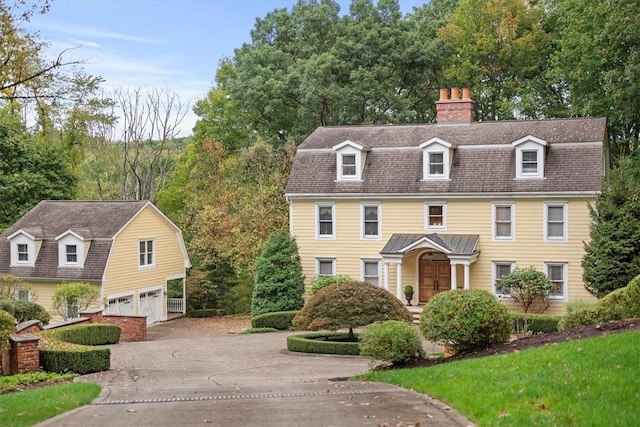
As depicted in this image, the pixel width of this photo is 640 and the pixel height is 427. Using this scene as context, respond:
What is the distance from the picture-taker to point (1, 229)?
42.3 meters

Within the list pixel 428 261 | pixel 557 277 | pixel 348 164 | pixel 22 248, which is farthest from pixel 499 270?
pixel 22 248

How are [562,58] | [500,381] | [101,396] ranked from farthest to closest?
1. [562,58]
2. [101,396]
3. [500,381]

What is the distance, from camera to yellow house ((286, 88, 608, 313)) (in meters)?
31.3

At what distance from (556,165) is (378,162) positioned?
25.2 feet

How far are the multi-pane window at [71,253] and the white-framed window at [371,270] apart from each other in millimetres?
12842

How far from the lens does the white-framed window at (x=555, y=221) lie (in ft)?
102

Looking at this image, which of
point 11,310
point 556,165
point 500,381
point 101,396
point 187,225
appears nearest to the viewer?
point 500,381

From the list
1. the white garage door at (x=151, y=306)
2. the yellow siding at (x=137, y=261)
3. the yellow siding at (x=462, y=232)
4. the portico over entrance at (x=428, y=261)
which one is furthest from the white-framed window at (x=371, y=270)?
the white garage door at (x=151, y=306)

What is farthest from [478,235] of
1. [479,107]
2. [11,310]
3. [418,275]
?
[11,310]

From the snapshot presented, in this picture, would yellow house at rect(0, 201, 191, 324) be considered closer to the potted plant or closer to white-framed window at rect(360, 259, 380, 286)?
white-framed window at rect(360, 259, 380, 286)

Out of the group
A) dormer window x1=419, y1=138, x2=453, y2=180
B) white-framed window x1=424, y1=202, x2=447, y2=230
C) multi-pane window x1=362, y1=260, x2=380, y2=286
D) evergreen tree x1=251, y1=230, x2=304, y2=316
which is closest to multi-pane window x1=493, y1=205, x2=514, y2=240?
white-framed window x1=424, y1=202, x2=447, y2=230

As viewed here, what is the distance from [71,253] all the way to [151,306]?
525 cm

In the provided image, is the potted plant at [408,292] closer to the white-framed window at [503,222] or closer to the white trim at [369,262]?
the white trim at [369,262]

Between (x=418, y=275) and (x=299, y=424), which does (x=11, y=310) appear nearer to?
(x=418, y=275)
